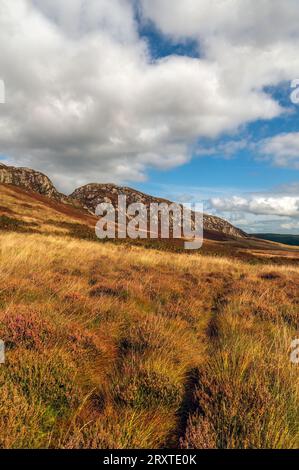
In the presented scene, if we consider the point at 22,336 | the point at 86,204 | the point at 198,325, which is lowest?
the point at 198,325

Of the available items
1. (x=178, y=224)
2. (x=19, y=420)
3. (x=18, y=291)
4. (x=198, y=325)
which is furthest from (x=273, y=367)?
(x=178, y=224)

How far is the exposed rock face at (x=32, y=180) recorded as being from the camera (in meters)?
83.9

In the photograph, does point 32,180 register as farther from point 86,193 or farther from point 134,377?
point 134,377

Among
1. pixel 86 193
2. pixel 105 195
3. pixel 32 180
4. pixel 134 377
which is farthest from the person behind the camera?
pixel 86 193

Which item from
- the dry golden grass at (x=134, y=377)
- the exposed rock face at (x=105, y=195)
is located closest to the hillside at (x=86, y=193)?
the exposed rock face at (x=105, y=195)

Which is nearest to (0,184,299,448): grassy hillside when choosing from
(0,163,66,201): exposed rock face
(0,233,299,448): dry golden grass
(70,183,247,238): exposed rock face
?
(0,233,299,448): dry golden grass

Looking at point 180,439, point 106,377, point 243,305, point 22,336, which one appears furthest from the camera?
point 243,305

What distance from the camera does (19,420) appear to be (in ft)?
7.63

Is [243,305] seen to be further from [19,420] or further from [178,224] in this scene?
[178,224]

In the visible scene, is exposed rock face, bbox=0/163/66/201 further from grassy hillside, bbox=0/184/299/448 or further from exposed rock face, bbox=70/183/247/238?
grassy hillside, bbox=0/184/299/448

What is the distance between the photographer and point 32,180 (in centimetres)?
8769

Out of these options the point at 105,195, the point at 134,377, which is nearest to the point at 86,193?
the point at 105,195

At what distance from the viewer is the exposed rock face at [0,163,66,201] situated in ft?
275
